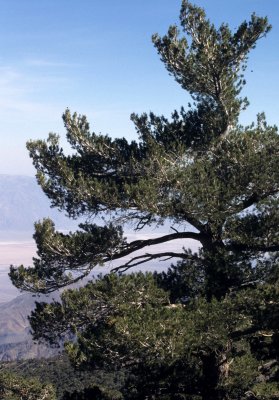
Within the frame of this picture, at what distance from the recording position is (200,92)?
15594 mm

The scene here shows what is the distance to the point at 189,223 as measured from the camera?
49.6ft

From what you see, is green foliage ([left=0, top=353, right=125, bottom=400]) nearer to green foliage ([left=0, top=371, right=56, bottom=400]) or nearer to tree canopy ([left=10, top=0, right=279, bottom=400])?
green foliage ([left=0, top=371, right=56, bottom=400])

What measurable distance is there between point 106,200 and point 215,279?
13.2 ft

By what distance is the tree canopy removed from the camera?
13.0 metres

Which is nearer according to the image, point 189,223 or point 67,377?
point 189,223

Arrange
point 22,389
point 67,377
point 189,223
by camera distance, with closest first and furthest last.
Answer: point 189,223 → point 22,389 → point 67,377

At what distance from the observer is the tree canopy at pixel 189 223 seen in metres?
13.0

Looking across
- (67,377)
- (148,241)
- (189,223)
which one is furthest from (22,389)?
(67,377)

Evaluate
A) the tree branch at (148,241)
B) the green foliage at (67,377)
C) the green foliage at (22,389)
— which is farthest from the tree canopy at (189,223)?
the green foliage at (67,377)

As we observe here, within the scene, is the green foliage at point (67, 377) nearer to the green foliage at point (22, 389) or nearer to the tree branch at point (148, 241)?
the green foliage at point (22, 389)

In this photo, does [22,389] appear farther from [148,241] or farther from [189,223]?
[189,223]

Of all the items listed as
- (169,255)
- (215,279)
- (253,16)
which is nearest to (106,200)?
(169,255)

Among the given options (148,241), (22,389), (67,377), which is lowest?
(67,377)

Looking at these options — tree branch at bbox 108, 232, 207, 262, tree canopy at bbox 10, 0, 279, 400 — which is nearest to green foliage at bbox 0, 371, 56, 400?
tree canopy at bbox 10, 0, 279, 400
